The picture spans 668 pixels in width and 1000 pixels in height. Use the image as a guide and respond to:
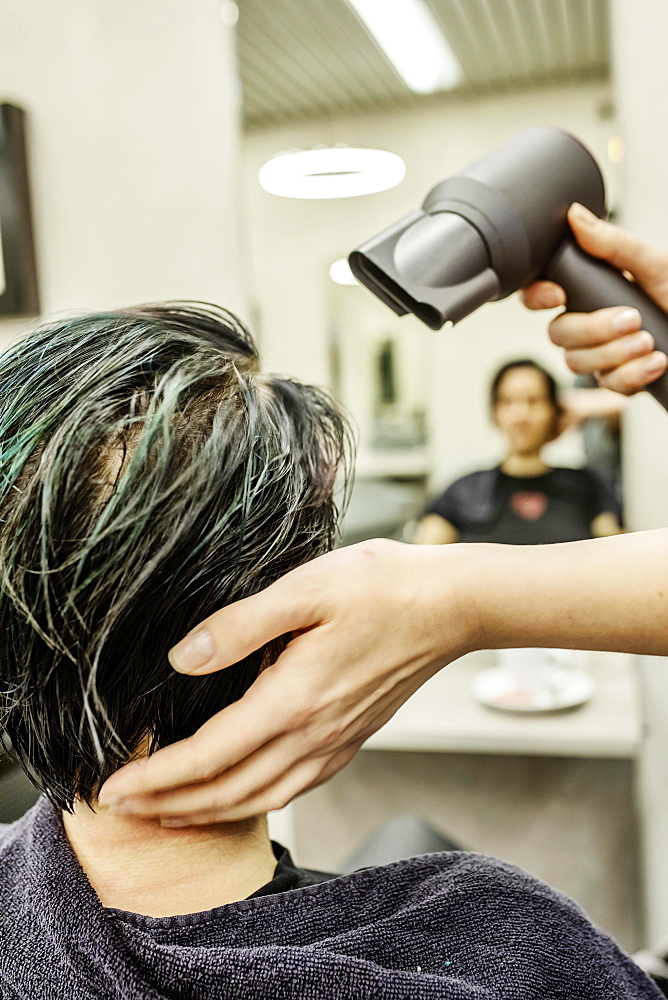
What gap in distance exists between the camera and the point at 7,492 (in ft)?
1.80

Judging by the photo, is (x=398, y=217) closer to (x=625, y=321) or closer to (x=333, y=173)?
(x=333, y=173)

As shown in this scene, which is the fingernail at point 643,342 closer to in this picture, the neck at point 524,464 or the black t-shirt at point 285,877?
the black t-shirt at point 285,877

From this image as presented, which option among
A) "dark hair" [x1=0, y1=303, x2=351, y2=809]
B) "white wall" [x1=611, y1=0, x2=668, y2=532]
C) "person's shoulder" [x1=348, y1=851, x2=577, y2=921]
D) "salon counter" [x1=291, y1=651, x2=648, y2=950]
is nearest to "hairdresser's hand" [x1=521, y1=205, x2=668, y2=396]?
"dark hair" [x1=0, y1=303, x2=351, y2=809]

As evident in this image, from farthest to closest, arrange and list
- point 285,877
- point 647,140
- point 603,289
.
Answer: point 647,140, point 603,289, point 285,877

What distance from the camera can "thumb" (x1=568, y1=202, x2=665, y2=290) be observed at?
2.83 feet

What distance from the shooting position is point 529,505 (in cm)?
184

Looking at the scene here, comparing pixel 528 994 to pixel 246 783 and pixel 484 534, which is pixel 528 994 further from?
pixel 484 534

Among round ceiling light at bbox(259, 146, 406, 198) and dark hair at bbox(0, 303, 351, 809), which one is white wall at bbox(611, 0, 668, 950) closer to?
round ceiling light at bbox(259, 146, 406, 198)

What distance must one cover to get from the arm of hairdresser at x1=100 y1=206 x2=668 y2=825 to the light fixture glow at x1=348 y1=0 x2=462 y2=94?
4.37ft

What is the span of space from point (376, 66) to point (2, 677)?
4.89 feet

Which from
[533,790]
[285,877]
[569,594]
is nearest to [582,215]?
[569,594]

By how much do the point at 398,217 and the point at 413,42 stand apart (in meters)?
0.34

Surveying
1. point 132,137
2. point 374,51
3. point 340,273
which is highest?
point 374,51

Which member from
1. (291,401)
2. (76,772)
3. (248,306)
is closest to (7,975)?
(76,772)
